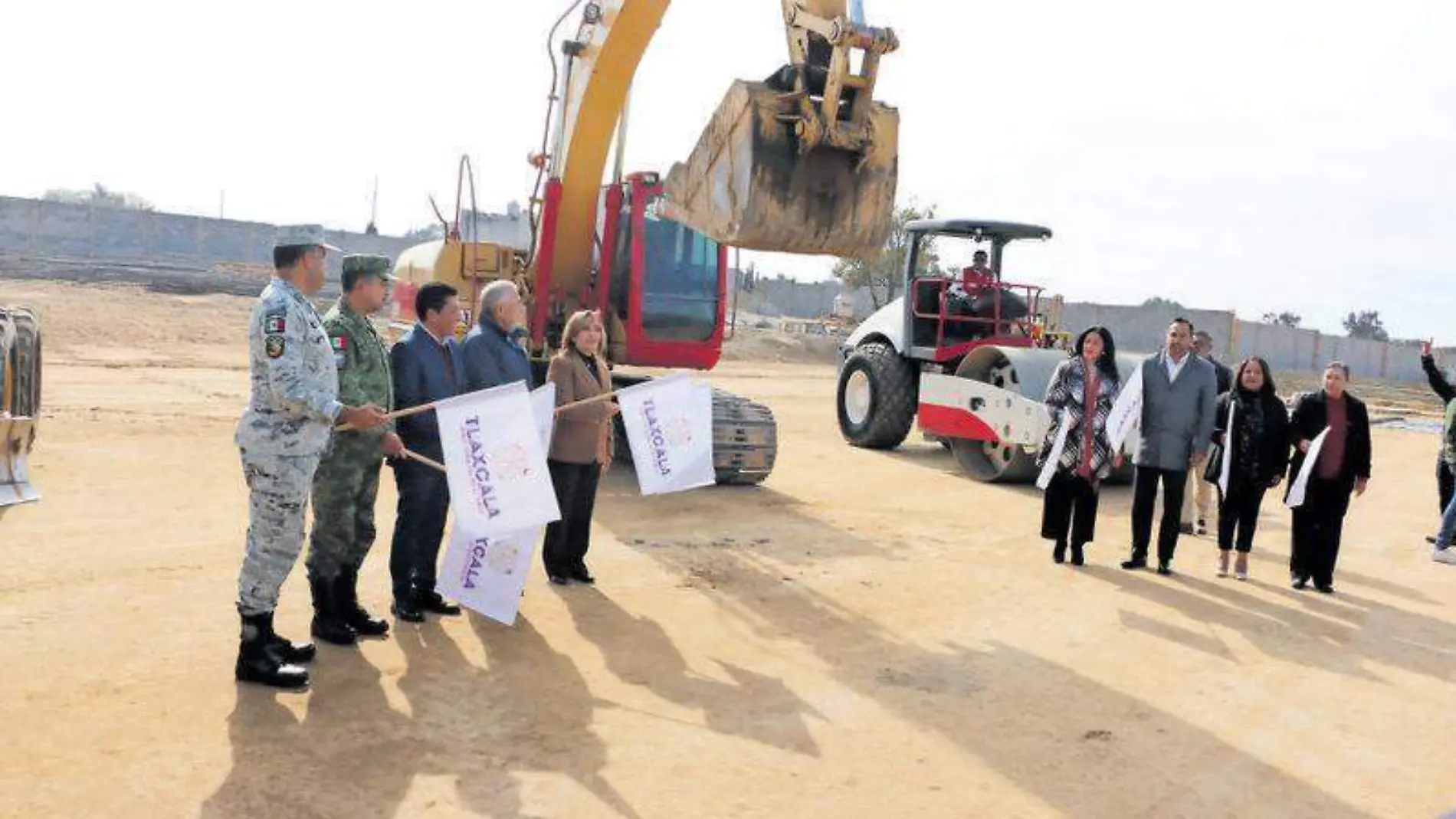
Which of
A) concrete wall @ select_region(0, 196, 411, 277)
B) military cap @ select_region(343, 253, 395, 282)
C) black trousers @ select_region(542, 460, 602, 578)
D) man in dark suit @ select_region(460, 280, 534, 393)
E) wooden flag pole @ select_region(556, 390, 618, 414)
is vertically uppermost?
concrete wall @ select_region(0, 196, 411, 277)

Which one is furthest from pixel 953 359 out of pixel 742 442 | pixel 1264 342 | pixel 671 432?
pixel 1264 342

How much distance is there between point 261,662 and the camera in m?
4.68

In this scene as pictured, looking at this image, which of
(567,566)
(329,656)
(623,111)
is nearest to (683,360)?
(623,111)

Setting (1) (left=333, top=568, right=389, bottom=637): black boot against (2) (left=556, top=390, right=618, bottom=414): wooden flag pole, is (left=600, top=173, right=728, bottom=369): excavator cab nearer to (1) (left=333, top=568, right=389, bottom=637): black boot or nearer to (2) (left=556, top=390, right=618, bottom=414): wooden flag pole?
(2) (left=556, top=390, right=618, bottom=414): wooden flag pole

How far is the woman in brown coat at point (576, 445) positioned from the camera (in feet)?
21.6

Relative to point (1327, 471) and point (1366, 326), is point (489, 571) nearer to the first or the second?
point (1327, 471)

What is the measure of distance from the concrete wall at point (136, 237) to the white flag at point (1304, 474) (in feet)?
132

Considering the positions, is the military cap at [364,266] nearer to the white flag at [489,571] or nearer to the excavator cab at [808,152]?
the white flag at [489,571]

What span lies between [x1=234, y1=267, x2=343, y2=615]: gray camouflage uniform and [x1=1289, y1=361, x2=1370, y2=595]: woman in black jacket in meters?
6.16

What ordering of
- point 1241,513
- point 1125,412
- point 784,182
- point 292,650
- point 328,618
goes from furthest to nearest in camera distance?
point 1241,513
point 1125,412
point 784,182
point 328,618
point 292,650

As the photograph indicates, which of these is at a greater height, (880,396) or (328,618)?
(880,396)

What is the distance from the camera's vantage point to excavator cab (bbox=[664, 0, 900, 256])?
23.7 feet

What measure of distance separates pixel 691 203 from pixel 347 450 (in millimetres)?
3315

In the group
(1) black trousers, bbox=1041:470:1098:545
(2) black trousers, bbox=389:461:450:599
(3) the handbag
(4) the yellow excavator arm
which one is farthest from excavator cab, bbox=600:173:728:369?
(2) black trousers, bbox=389:461:450:599
